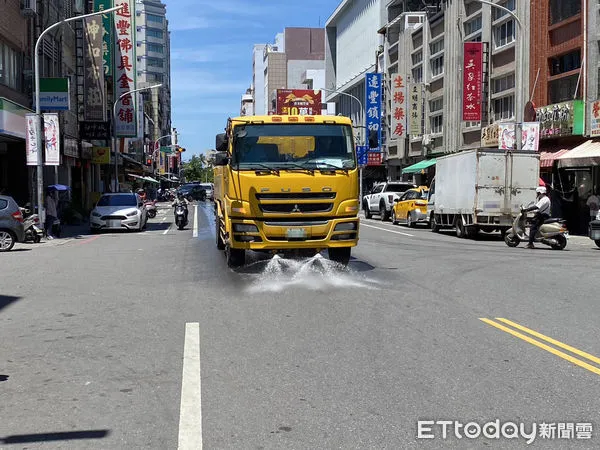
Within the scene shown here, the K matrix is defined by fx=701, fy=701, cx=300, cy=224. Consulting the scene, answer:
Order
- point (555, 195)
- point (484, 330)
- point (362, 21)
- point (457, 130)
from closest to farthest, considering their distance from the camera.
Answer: point (484, 330) → point (555, 195) → point (457, 130) → point (362, 21)

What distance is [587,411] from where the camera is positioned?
508cm

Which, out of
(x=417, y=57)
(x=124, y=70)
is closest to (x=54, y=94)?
(x=124, y=70)

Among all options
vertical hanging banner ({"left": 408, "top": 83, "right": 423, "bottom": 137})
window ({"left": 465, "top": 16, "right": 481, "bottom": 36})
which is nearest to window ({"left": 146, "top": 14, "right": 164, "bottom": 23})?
vertical hanging banner ({"left": 408, "top": 83, "right": 423, "bottom": 137})

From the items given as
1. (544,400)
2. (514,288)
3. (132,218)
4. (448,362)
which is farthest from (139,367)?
(132,218)

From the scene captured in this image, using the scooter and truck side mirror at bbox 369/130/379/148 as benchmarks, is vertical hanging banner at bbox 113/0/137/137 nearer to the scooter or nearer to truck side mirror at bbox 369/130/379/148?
the scooter

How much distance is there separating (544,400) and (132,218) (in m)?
23.9

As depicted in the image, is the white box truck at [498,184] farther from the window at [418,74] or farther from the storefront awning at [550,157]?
the window at [418,74]

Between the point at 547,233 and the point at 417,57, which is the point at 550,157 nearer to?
the point at 547,233

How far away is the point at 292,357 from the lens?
6.74 m

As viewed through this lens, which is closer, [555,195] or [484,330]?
[484,330]

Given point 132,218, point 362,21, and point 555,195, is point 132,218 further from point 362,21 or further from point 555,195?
point 362,21

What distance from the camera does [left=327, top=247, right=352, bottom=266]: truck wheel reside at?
13.6m

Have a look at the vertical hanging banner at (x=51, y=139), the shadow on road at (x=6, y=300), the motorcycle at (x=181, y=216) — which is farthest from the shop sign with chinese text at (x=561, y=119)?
the shadow on road at (x=6, y=300)

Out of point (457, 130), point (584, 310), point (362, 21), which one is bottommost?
point (584, 310)
